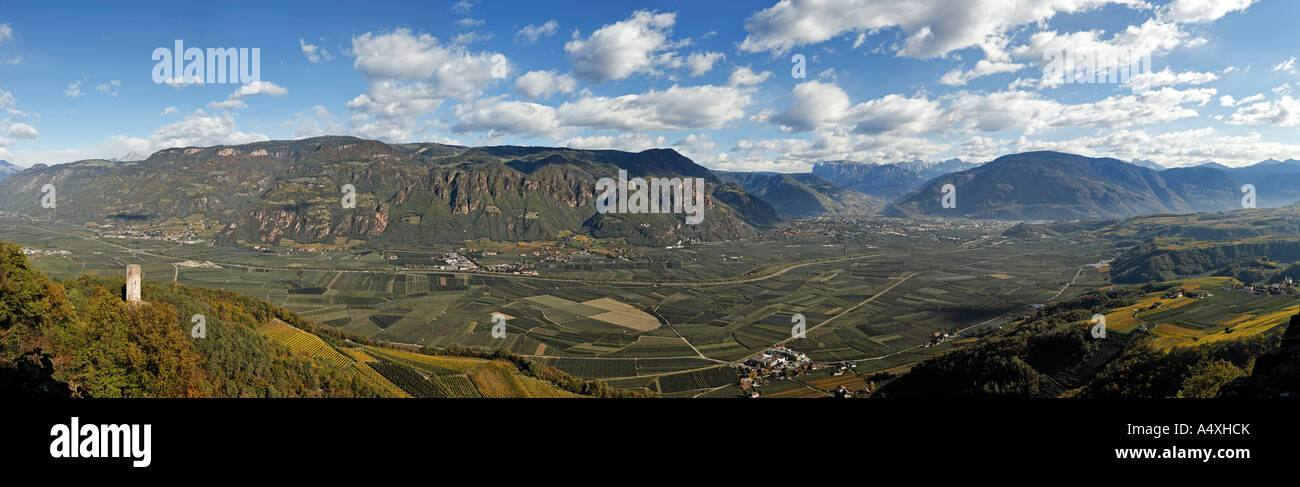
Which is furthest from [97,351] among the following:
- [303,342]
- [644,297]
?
[644,297]

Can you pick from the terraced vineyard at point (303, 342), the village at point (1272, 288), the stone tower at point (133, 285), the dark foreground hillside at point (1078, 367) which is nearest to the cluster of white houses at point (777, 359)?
the dark foreground hillside at point (1078, 367)

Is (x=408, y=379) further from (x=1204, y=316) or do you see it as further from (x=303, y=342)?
(x=1204, y=316)

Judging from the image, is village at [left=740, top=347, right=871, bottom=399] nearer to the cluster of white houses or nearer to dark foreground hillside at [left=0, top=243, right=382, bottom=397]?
the cluster of white houses

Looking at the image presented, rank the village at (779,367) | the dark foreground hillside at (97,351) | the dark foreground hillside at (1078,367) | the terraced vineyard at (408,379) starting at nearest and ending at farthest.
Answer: the dark foreground hillside at (97,351) < the dark foreground hillside at (1078,367) < the terraced vineyard at (408,379) < the village at (779,367)

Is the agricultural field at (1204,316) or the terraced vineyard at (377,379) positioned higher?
the agricultural field at (1204,316)

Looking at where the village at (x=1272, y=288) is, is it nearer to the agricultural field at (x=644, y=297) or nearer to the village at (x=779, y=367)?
the agricultural field at (x=644, y=297)

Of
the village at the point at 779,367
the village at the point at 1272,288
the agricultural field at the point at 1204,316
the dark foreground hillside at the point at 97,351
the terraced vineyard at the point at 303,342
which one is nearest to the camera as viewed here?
the dark foreground hillside at the point at 97,351
